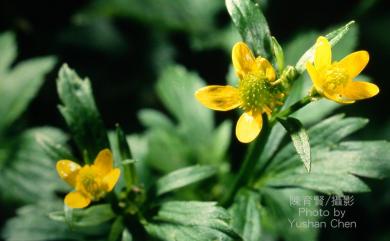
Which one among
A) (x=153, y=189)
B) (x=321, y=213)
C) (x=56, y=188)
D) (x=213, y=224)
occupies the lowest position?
(x=321, y=213)

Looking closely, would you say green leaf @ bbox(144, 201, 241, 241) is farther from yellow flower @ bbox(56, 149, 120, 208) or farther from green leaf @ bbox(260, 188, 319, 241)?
green leaf @ bbox(260, 188, 319, 241)

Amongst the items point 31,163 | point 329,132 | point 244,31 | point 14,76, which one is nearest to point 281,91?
point 244,31

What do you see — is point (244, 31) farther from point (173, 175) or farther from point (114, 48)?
point (114, 48)

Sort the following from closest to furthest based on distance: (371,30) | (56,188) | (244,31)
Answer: (244,31), (56,188), (371,30)

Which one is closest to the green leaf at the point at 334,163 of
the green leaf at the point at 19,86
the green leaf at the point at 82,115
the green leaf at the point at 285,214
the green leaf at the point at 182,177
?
the green leaf at the point at 285,214

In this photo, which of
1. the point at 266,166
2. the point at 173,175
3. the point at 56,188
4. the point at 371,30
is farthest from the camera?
the point at 371,30
